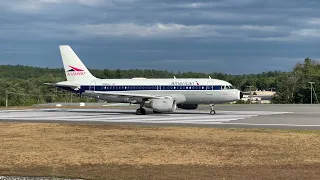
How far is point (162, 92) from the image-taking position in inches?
1699

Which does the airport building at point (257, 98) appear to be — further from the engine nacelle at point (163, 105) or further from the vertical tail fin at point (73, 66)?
the engine nacelle at point (163, 105)

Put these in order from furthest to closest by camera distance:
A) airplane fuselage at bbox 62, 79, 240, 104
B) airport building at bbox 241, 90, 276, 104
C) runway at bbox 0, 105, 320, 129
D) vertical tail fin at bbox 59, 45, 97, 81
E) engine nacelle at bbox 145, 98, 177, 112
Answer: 1. airport building at bbox 241, 90, 276, 104
2. vertical tail fin at bbox 59, 45, 97, 81
3. airplane fuselage at bbox 62, 79, 240, 104
4. engine nacelle at bbox 145, 98, 177, 112
5. runway at bbox 0, 105, 320, 129

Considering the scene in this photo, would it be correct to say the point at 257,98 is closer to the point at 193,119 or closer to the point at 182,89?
the point at 182,89

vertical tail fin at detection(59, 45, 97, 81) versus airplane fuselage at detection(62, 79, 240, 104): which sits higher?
vertical tail fin at detection(59, 45, 97, 81)

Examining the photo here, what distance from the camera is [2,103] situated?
7612cm

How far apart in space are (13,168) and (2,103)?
211 ft

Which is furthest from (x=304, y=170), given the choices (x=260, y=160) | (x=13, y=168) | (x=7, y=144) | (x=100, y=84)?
(x=100, y=84)

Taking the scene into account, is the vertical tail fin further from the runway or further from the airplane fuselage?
the runway

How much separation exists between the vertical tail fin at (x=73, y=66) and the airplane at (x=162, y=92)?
686mm

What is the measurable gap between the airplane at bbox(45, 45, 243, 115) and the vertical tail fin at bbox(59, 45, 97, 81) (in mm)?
686

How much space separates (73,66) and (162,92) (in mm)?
9204

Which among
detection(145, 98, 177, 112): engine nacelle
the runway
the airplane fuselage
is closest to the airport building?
the airplane fuselage

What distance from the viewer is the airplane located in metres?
42.2

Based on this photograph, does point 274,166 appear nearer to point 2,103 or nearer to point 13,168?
point 13,168
